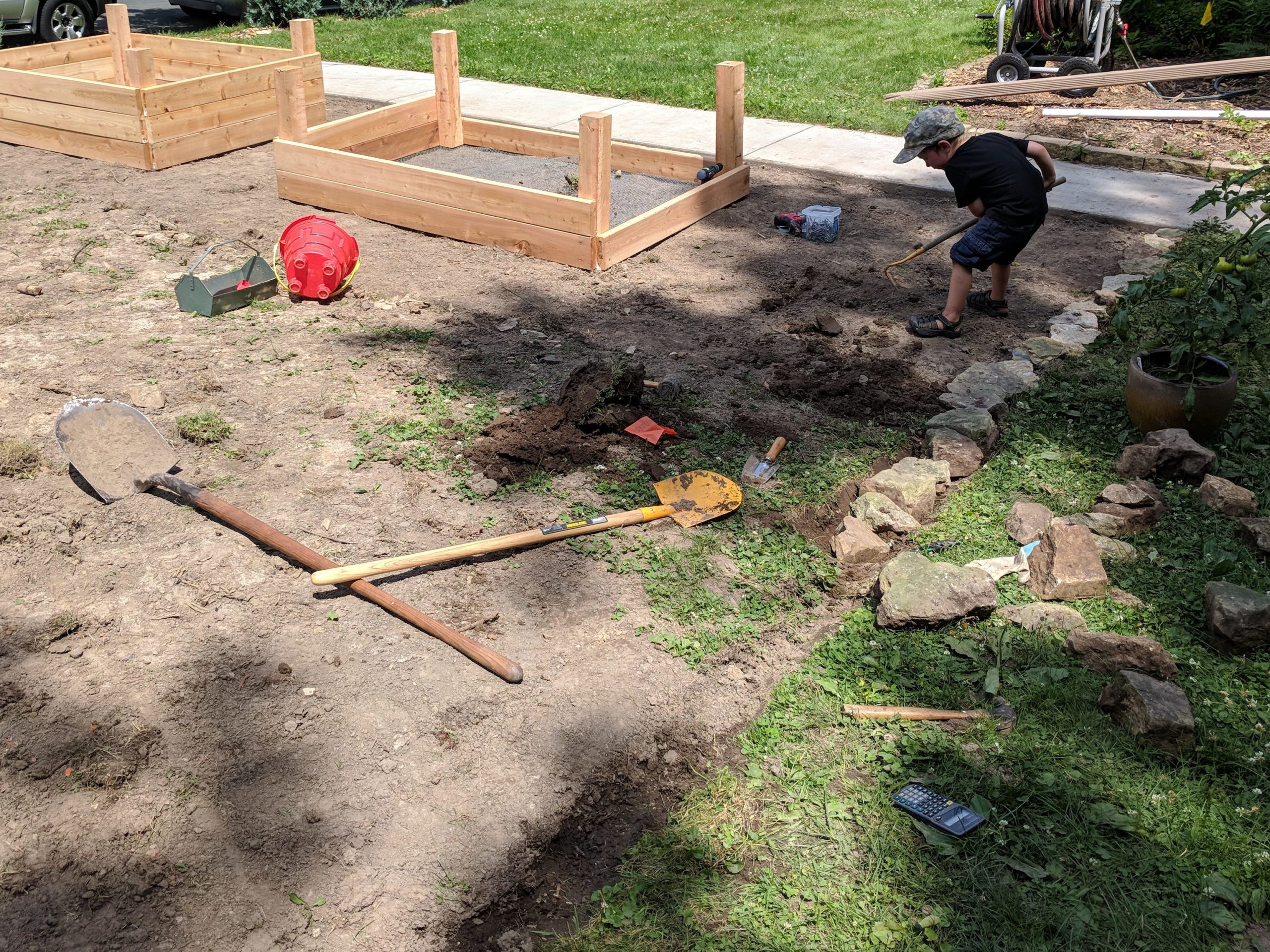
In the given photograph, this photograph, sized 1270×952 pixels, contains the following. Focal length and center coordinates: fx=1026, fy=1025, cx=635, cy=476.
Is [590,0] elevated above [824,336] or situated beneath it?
elevated above

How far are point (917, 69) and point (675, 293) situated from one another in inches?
264

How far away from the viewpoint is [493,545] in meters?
3.89

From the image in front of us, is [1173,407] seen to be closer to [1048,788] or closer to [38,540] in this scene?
[1048,788]

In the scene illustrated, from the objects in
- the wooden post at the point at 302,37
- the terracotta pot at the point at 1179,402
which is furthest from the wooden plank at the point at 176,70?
the terracotta pot at the point at 1179,402

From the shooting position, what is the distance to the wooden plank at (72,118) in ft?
28.1

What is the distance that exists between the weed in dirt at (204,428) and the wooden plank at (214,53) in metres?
5.98

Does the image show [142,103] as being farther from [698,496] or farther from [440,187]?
[698,496]

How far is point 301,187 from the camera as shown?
7.81 m

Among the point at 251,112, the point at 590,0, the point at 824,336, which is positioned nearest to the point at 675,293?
the point at 824,336

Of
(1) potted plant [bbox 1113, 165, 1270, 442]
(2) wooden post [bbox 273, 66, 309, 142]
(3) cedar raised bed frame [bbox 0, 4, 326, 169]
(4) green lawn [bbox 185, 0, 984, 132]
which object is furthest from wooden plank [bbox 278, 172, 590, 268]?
(4) green lawn [bbox 185, 0, 984, 132]

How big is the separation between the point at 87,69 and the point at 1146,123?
10295 millimetres

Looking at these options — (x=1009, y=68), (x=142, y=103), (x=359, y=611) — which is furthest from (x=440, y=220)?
(x=1009, y=68)

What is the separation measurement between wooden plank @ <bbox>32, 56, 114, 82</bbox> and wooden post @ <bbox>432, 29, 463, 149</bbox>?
152 inches

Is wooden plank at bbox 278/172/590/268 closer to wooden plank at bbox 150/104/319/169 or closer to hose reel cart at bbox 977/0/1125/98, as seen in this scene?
wooden plank at bbox 150/104/319/169
